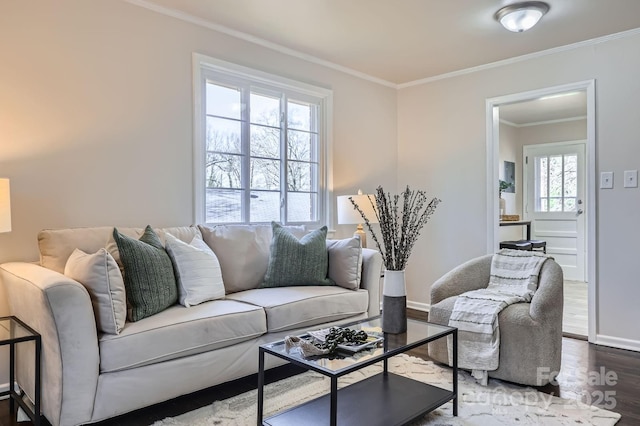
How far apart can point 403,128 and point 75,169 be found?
3.20m

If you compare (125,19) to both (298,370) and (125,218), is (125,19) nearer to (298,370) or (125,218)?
(125,218)

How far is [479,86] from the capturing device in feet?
13.9

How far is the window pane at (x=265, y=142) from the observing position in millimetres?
3627

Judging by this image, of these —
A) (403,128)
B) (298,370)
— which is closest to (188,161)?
(298,370)

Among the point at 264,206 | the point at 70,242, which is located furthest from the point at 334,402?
the point at 264,206

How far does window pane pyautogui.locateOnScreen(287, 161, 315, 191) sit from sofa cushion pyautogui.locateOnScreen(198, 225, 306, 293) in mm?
783

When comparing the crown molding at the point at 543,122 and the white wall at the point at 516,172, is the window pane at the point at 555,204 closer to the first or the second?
the white wall at the point at 516,172

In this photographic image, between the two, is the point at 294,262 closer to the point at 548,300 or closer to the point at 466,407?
the point at 466,407

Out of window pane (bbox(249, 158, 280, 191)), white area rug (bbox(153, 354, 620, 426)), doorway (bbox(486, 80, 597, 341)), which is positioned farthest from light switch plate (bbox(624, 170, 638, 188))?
window pane (bbox(249, 158, 280, 191))

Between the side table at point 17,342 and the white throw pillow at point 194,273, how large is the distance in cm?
72

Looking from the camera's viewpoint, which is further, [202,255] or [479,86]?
[479,86]

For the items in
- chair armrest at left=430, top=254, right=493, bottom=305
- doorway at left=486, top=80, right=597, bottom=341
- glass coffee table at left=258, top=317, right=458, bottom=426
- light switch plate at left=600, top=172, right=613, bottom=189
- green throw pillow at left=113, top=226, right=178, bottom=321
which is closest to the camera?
glass coffee table at left=258, top=317, right=458, bottom=426

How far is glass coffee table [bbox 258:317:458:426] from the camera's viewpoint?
1.77 m

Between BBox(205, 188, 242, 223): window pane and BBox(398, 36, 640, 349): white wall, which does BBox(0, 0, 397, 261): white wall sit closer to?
BBox(205, 188, 242, 223): window pane
